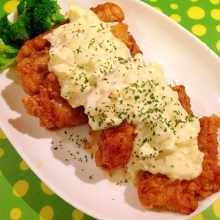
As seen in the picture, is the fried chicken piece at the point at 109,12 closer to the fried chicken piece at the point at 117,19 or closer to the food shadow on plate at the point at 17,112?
the fried chicken piece at the point at 117,19

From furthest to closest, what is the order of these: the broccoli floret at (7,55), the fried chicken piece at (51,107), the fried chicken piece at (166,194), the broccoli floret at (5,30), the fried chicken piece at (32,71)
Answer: the broccoli floret at (5,30)
the broccoli floret at (7,55)
the fried chicken piece at (32,71)
the fried chicken piece at (51,107)
the fried chicken piece at (166,194)

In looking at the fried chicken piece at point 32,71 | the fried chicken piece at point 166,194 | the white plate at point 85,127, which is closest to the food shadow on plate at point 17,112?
the white plate at point 85,127

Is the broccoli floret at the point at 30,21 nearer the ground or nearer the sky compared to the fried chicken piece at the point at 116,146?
nearer the sky

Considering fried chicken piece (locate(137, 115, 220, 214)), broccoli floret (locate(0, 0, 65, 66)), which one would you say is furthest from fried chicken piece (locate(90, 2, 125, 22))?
fried chicken piece (locate(137, 115, 220, 214))

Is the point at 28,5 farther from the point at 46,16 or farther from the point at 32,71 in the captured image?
the point at 32,71

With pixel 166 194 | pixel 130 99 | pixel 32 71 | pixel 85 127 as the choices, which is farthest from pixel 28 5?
pixel 166 194

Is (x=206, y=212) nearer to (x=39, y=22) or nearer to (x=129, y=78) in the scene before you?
(x=129, y=78)

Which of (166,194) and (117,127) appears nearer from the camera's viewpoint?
(166,194)
